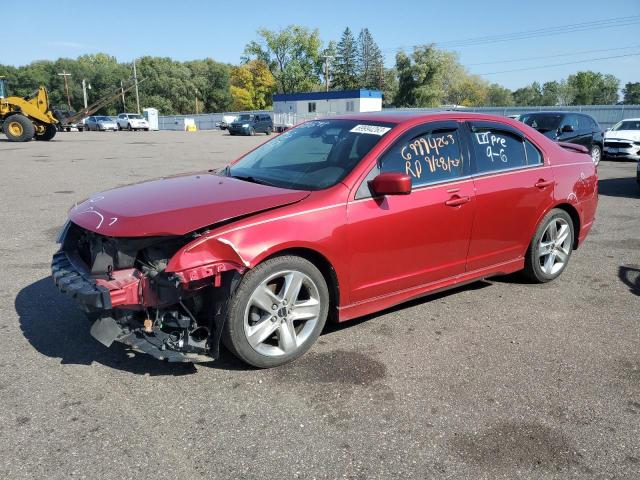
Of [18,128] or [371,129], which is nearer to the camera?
[371,129]

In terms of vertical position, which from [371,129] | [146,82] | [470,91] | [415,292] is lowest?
[415,292]

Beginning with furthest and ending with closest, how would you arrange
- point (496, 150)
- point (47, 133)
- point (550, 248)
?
point (47, 133), point (550, 248), point (496, 150)

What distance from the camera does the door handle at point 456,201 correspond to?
4070mm

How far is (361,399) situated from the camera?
10.2 feet

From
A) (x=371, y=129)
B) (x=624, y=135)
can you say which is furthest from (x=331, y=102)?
(x=371, y=129)

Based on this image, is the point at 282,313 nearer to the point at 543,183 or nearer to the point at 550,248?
the point at 543,183

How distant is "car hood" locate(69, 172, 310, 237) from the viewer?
10.3 feet

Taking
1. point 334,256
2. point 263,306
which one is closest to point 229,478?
point 263,306

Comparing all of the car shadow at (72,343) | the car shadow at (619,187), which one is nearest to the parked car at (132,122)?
the car shadow at (619,187)

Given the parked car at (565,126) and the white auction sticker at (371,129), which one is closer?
the white auction sticker at (371,129)

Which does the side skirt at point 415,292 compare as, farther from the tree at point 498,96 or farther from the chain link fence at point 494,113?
the tree at point 498,96

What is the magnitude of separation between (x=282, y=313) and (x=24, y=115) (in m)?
26.6

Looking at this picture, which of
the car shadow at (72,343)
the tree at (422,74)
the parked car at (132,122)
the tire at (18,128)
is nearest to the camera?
the car shadow at (72,343)

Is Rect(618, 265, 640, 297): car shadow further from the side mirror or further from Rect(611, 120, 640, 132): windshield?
Rect(611, 120, 640, 132): windshield
